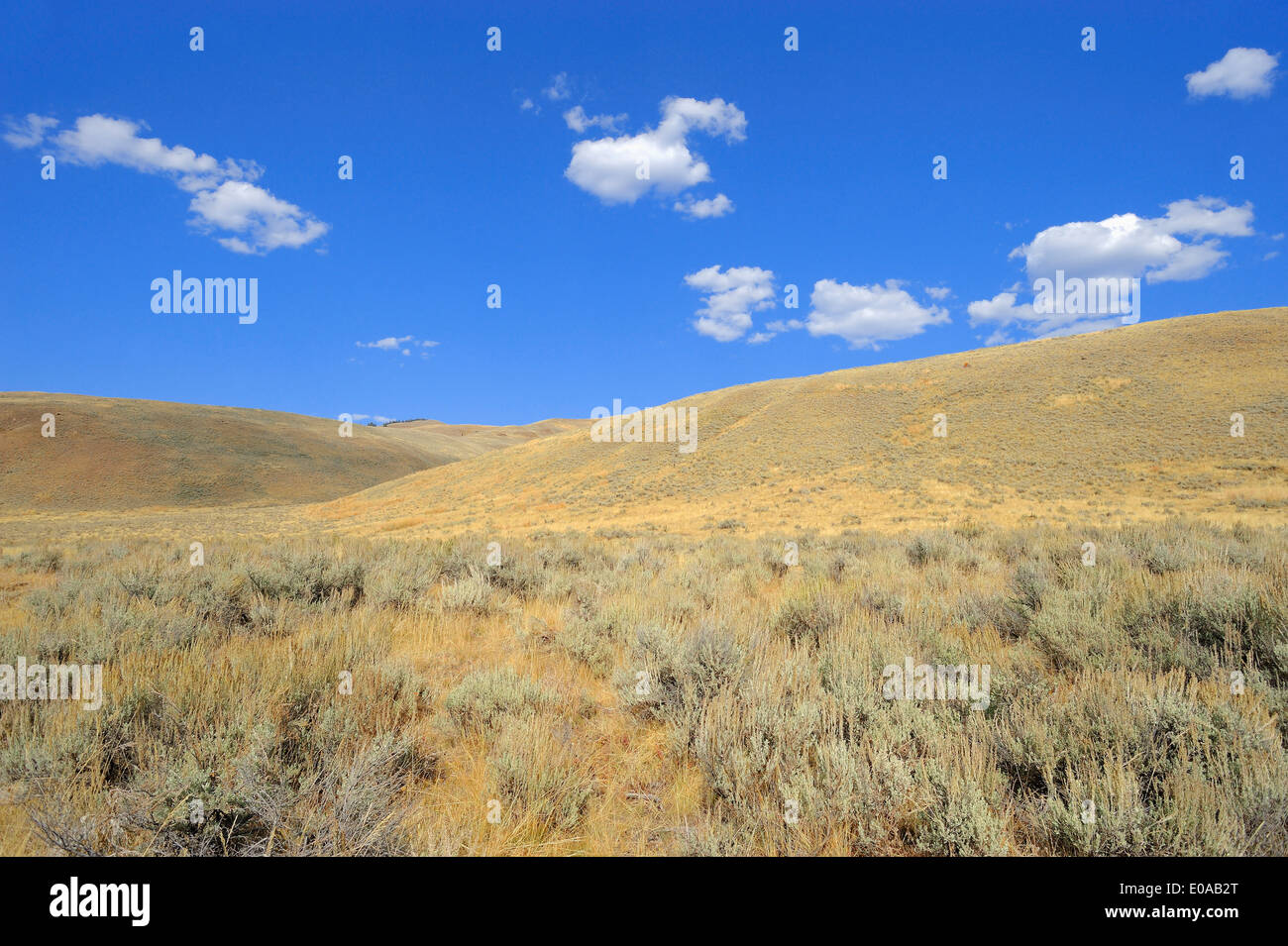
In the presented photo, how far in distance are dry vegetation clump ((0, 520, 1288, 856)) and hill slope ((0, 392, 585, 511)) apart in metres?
72.5

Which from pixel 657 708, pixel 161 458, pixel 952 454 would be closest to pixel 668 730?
pixel 657 708

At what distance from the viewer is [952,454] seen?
34094 mm

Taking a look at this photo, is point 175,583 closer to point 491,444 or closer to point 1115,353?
point 1115,353

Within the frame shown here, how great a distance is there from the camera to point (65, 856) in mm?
1998

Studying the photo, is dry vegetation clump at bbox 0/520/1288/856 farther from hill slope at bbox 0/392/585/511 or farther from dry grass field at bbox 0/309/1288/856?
hill slope at bbox 0/392/585/511

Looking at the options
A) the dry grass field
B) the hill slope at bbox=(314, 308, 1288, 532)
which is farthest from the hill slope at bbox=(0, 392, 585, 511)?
the dry grass field

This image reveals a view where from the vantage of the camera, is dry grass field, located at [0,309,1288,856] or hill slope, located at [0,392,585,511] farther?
hill slope, located at [0,392,585,511]

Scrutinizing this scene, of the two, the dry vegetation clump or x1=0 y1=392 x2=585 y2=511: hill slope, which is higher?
x1=0 y1=392 x2=585 y2=511: hill slope

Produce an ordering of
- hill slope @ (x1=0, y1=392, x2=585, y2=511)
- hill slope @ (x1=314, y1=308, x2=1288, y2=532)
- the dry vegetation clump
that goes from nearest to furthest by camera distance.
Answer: the dry vegetation clump, hill slope @ (x1=314, y1=308, x2=1288, y2=532), hill slope @ (x1=0, y1=392, x2=585, y2=511)

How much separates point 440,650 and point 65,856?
288 centimetres

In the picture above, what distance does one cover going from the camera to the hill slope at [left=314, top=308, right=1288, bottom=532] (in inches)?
997

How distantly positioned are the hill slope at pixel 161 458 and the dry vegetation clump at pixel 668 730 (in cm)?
7250

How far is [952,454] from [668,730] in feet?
120

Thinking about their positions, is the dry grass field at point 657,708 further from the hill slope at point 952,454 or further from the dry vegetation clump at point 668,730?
the hill slope at point 952,454
